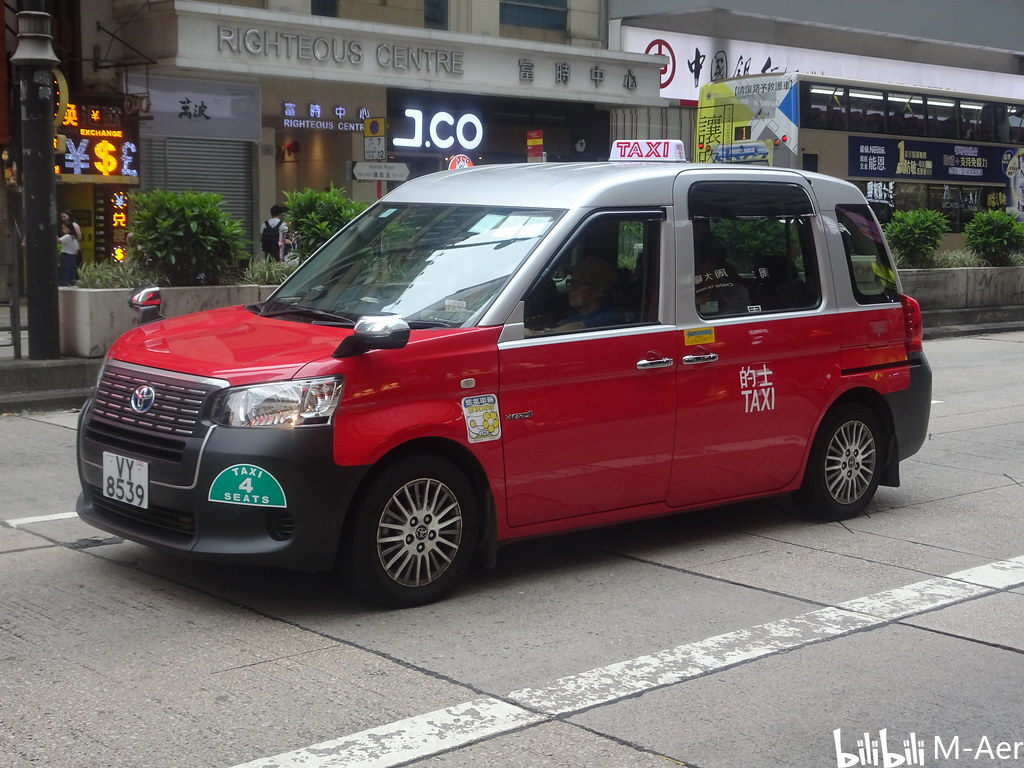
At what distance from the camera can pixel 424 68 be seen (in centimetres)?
2589

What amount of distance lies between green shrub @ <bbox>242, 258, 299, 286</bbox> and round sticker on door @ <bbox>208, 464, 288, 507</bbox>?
841 centimetres

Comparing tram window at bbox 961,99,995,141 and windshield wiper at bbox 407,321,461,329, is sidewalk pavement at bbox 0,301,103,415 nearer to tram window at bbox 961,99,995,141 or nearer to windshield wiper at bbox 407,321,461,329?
windshield wiper at bbox 407,321,461,329

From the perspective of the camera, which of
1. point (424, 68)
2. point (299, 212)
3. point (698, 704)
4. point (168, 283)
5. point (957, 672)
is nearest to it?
point (698, 704)

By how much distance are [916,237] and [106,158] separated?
13.3 m

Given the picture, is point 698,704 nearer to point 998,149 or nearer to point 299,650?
point 299,650

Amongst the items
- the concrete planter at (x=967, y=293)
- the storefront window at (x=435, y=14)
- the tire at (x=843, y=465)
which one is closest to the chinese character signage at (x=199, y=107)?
the storefront window at (x=435, y=14)

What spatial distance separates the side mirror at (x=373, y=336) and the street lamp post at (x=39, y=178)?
24.7ft

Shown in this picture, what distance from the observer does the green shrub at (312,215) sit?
14.4 m

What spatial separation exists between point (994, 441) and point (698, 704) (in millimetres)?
6702

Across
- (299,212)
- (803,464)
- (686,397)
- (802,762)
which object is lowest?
(802,762)

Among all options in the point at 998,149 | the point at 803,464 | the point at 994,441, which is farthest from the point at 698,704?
the point at 998,149

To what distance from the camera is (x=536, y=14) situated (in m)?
29.0

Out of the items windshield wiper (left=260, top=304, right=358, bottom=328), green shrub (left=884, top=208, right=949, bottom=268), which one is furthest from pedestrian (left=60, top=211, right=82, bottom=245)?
windshield wiper (left=260, top=304, right=358, bottom=328)

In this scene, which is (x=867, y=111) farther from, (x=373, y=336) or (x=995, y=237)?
(x=373, y=336)
